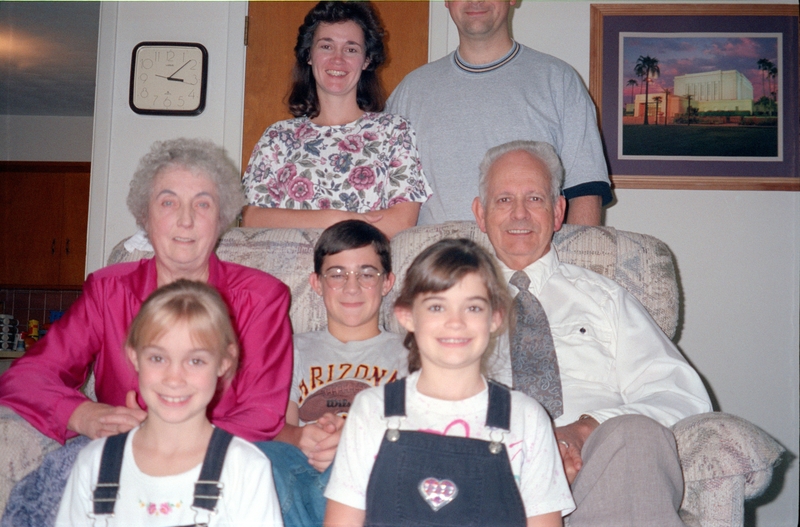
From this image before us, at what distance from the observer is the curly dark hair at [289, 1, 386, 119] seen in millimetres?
2480

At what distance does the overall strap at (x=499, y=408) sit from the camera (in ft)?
4.43

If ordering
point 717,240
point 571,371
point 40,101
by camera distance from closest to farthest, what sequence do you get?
point 571,371 → point 717,240 → point 40,101

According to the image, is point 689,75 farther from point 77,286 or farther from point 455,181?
point 77,286

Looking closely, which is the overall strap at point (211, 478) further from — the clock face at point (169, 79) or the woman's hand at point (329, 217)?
the clock face at point (169, 79)

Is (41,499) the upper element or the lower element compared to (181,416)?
lower

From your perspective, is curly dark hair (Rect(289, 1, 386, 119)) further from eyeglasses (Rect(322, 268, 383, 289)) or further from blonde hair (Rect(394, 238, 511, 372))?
blonde hair (Rect(394, 238, 511, 372))

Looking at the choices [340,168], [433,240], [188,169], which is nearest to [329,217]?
[340,168]

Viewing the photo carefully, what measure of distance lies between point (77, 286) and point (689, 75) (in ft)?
20.1

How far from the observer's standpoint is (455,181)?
253cm

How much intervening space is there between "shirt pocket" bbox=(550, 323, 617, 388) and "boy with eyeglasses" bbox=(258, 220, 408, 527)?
0.42m

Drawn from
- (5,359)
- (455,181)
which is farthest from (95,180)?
(5,359)

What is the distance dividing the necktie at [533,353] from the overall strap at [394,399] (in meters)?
0.47

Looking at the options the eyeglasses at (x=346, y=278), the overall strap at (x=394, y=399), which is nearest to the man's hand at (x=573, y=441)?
the overall strap at (x=394, y=399)

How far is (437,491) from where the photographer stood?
51.4 inches
